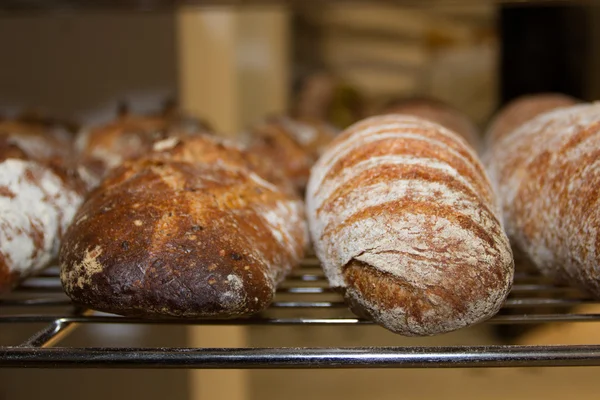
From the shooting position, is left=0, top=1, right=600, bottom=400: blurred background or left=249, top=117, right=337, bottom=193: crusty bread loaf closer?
left=249, top=117, right=337, bottom=193: crusty bread loaf

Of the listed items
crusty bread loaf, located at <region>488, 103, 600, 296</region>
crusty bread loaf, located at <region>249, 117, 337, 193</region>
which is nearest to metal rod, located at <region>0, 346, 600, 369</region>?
crusty bread loaf, located at <region>488, 103, 600, 296</region>

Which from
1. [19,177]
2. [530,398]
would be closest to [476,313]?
[19,177]

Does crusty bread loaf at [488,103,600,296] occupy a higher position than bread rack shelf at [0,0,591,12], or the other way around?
bread rack shelf at [0,0,591,12]

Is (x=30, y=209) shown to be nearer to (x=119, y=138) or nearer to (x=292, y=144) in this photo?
(x=119, y=138)

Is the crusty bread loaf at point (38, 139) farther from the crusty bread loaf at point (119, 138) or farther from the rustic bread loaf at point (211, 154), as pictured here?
the rustic bread loaf at point (211, 154)

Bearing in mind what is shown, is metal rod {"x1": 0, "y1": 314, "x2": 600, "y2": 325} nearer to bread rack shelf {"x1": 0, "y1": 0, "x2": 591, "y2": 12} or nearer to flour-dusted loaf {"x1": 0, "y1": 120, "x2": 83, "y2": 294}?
flour-dusted loaf {"x1": 0, "y1": 120, "x2": 83, "y2": 294}

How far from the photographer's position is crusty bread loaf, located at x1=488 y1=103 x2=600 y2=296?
97 cm

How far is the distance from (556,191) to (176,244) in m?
0.63

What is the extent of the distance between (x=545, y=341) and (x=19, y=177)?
1547 millimetres

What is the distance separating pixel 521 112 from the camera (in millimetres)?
1651

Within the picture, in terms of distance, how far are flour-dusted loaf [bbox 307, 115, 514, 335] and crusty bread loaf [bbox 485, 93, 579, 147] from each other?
0.58m

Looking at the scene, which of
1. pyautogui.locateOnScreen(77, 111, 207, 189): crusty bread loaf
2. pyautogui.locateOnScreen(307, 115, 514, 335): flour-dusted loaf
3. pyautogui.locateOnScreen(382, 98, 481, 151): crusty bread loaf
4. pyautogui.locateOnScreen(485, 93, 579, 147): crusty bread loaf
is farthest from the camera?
pyautogui.locateOnScreen(382, 98, 481, 151): crusty bread loaf

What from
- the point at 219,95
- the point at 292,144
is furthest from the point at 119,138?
the point at 219,95

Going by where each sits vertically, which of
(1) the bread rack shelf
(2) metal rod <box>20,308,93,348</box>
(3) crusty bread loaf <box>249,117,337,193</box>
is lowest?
(2) metal rod <box>20,308,93,348</box>
